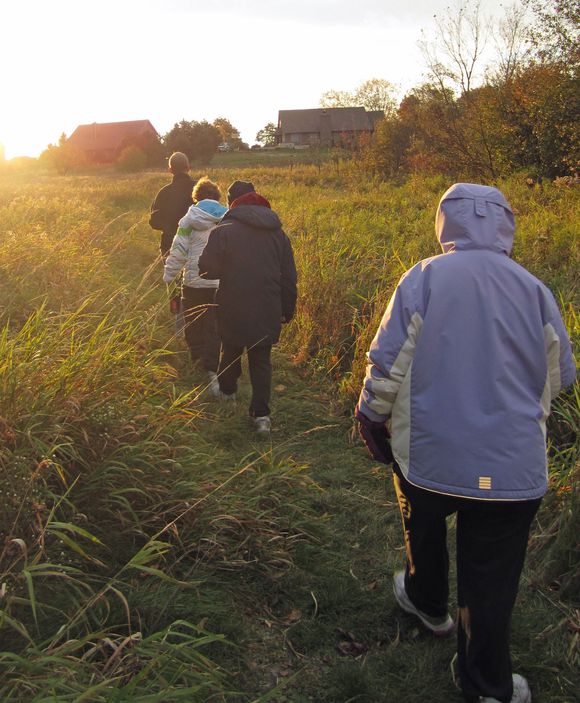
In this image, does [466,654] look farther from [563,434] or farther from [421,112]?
[421,112]

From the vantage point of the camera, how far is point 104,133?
2601 inches

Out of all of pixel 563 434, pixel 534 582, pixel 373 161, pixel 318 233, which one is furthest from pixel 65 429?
pixel 373 161

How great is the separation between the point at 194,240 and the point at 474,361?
4.05 meters

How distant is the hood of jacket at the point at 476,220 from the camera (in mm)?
2256

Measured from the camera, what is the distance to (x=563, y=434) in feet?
14.1

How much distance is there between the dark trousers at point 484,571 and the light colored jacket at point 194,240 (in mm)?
3693

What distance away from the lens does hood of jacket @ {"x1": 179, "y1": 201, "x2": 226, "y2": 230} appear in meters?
5.69

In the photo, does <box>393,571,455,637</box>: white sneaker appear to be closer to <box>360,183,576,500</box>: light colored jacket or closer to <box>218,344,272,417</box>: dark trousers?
<box>360,183,576,500</box>: light colored jacket

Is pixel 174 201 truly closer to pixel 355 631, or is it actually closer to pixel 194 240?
pixel 194 240

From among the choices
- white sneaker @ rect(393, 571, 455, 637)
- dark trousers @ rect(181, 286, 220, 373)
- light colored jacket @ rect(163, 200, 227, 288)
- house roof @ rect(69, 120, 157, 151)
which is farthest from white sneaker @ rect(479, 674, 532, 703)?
house roof @ rect(69, 120, 157, 151)

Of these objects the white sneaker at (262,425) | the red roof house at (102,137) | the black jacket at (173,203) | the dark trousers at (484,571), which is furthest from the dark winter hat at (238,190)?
the red roof house at (102,137)

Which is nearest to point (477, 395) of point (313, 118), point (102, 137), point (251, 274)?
point (251, 274)

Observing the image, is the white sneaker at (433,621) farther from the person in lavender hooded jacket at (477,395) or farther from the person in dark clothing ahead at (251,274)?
the person in dark clothing ahead at (251,274)

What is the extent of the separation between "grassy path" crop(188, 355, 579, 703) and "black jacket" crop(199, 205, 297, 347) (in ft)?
4.55
